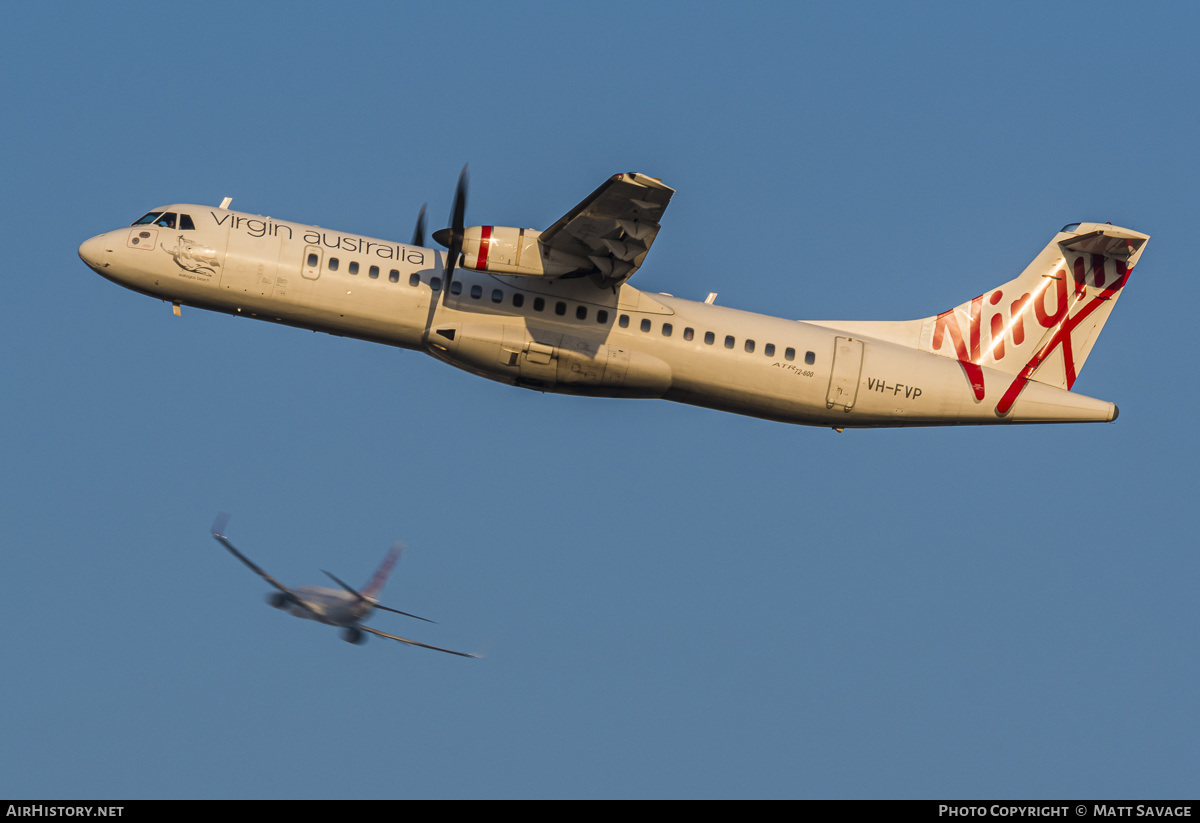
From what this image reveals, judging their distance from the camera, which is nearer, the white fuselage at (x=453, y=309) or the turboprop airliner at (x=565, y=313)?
the turboprop airliner at (x=565, y=313)

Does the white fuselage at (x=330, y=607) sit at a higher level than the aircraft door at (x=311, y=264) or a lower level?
lower

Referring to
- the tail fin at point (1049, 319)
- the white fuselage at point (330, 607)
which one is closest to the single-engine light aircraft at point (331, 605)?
the white fuselage at point (330, 607)

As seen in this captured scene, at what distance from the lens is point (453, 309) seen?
23703mm

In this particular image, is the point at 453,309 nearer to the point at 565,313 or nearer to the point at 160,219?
the point at 565,313

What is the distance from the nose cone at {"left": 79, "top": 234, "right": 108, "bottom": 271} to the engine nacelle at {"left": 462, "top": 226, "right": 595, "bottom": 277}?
7.06 meters

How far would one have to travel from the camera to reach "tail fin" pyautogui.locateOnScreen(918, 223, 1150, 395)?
2675cm

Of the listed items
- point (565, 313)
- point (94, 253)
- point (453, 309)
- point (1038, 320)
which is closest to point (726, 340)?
point (565, 313)

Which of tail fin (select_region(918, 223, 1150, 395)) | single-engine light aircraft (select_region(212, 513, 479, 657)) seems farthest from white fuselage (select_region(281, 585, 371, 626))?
tail fin (select_region(918, 223, 1150, 395))

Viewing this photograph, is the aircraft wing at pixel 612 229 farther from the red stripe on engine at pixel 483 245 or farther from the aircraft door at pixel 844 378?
the aircraft door at pixel 844 378

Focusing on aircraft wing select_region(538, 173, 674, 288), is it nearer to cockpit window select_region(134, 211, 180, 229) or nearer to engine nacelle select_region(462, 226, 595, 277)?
engine nacelle select_region(462, 226, 595, 277)

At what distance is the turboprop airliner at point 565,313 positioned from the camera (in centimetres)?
2280

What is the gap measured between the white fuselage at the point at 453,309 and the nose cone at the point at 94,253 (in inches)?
1.0
